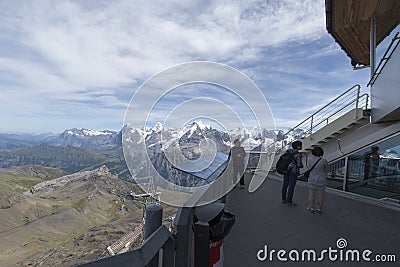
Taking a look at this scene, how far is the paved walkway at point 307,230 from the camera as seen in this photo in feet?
12.7

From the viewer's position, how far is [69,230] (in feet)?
281

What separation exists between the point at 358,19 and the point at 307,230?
25.6 feet

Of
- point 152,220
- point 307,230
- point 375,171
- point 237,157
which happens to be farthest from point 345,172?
point 152,220

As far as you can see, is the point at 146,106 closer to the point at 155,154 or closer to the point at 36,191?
the point at 155,154

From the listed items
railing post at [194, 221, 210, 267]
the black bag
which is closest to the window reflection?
the black bag

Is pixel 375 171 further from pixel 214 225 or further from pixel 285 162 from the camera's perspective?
pixel 214 225

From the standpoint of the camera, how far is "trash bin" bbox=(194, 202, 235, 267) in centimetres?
207

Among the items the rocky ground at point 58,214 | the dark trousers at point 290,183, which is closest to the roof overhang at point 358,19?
the dark trousers at point 290,183

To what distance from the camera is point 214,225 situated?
2115 millimetres

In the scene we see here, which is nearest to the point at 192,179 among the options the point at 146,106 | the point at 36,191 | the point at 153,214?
the point at 146,106

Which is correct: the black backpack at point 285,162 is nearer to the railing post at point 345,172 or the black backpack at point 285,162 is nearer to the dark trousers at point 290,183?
the dark trousers at point 290,183

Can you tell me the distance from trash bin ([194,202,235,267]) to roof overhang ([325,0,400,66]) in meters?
8.34

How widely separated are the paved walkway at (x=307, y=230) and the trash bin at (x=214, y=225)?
1.45m

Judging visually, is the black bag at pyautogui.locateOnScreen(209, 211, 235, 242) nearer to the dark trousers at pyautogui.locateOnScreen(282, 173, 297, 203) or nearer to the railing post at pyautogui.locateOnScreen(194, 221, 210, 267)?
the railing post at pyautogui.locateOnScreen(194, 221, 210, 267)
